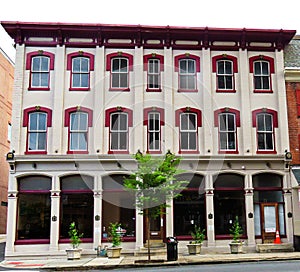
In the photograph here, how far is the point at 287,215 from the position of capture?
899 inches

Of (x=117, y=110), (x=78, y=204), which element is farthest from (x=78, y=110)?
(x=78, y=204)

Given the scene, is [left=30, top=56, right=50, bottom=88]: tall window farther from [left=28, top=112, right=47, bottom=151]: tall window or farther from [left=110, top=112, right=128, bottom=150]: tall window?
[left=110, top=112, right=128, bottom=150]: tall window

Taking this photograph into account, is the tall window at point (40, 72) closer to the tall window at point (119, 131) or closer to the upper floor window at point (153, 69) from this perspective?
the tall window at point (119, 131)

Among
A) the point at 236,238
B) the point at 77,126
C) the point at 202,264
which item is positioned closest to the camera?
the point at 202,264

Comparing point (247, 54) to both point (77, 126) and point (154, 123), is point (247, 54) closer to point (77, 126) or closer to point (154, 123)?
point (154, 123)

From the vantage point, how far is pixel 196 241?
2158cm

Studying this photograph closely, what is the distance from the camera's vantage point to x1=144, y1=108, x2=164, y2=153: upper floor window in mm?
23125

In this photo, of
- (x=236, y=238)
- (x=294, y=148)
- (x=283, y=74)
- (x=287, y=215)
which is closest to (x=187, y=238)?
(x=236, y=238)

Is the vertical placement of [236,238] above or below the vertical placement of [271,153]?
below

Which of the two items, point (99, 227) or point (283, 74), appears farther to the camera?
point (283, 74)

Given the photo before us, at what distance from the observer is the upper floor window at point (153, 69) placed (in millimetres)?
23875

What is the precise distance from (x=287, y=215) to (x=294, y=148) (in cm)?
374

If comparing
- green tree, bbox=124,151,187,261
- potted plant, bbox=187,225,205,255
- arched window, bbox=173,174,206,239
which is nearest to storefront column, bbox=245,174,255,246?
arched window, bbox=173,174,206,239

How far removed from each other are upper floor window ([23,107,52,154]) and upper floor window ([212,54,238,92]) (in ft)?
31.7
